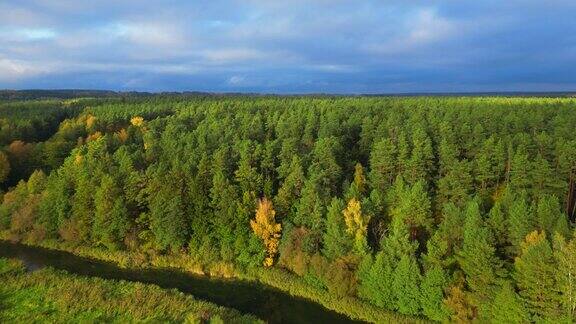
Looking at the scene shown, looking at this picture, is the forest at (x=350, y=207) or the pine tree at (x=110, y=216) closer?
the forest at (x=350, y=207)

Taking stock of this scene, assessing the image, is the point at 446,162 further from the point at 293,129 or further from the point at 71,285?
the point at 71,285

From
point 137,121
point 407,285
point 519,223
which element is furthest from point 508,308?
point 137,121

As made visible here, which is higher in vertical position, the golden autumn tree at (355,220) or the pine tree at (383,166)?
the pine tree at (383,166)

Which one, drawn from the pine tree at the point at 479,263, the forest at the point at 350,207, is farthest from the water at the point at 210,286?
the pine tree at the point at 479,263

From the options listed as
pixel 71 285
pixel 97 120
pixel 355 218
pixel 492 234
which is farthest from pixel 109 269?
pixel 97 120

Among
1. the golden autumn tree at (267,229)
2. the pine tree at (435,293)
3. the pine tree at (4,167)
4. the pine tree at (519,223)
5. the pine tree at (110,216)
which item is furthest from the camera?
the pine tree at (4,167)

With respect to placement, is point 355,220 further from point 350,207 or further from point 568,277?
point 568,277

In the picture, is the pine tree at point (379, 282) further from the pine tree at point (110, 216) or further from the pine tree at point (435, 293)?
the pine tree at point (110, 216)
